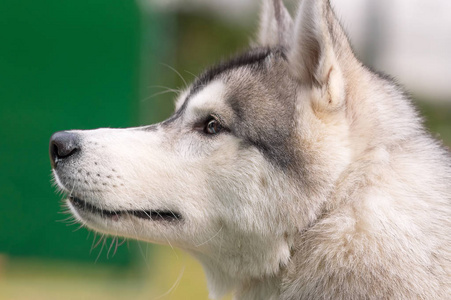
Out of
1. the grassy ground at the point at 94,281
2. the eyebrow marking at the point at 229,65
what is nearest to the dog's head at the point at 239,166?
the eyebrow marking at the point at 229,65

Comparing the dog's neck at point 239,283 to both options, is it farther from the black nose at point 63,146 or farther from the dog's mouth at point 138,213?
the black nose at point 63,146

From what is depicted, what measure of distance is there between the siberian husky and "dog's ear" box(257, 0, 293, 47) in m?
0.66

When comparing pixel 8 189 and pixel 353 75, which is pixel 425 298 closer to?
pixel 353 75

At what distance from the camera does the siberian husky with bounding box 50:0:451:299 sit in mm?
2859

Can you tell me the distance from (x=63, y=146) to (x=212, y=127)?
758mm

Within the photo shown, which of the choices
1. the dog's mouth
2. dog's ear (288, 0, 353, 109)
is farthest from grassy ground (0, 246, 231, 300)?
dog's ear (288, 0, 353, 109)

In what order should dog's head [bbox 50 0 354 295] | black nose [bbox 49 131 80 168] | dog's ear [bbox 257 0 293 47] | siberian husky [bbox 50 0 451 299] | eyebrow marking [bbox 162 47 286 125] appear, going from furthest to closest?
dog's ear [bbox 257 0 293 47], eyebrow marking [bbox 162 47 286 125], black nose [bbox 49 131 80 168], dog's head [bbox 50 0 354 295], siberian husky [bbox 50 0 451 299]

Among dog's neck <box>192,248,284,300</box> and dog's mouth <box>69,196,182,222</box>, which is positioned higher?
dog's mouth <box>69,196,182,222</box>

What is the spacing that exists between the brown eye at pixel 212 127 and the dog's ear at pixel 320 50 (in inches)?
18.6

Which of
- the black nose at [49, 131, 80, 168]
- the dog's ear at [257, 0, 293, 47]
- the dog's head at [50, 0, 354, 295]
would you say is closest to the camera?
the dog's head at [50, 0, 354, 295]

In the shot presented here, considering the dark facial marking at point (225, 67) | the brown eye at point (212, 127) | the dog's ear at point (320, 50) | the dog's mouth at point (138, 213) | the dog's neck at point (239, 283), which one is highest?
the dog's ear at point (320, 50)

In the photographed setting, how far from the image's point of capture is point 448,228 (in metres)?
2.86

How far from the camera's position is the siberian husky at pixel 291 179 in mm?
2859

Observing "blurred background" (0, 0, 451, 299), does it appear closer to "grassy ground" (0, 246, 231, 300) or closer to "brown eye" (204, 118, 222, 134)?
"grassy ground" (0, 246, 231, 300)
